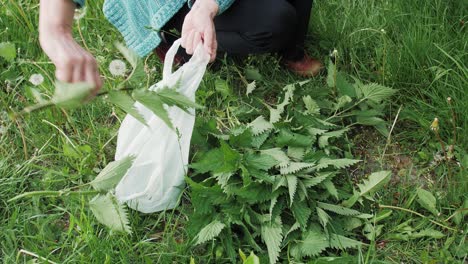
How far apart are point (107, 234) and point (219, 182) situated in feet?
1.14

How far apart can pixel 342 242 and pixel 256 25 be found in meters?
0.74

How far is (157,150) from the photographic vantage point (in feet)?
5.02

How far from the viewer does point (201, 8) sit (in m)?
1.57

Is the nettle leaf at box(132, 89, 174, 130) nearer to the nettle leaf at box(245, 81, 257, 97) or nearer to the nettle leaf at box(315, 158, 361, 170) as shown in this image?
the nettle leaf at box(315, 158, 361, 170)

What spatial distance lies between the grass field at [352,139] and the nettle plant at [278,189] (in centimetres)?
6

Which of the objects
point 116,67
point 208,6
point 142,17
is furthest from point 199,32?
point 142,17

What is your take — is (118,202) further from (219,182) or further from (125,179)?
(219,182)

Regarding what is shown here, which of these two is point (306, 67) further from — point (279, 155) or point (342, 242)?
point (342, 242)

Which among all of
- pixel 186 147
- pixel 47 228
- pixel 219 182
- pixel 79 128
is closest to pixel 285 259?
pixel 219 182

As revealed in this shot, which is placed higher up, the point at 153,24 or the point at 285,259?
the point at 153,24

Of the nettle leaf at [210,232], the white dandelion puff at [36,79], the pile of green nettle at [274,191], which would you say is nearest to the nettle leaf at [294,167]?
the pile of green nettle at [274,191]

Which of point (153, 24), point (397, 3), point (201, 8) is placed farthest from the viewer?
point (397, 3)

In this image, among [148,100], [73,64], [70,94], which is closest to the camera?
[70,94]

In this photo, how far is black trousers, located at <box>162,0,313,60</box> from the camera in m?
1.77
